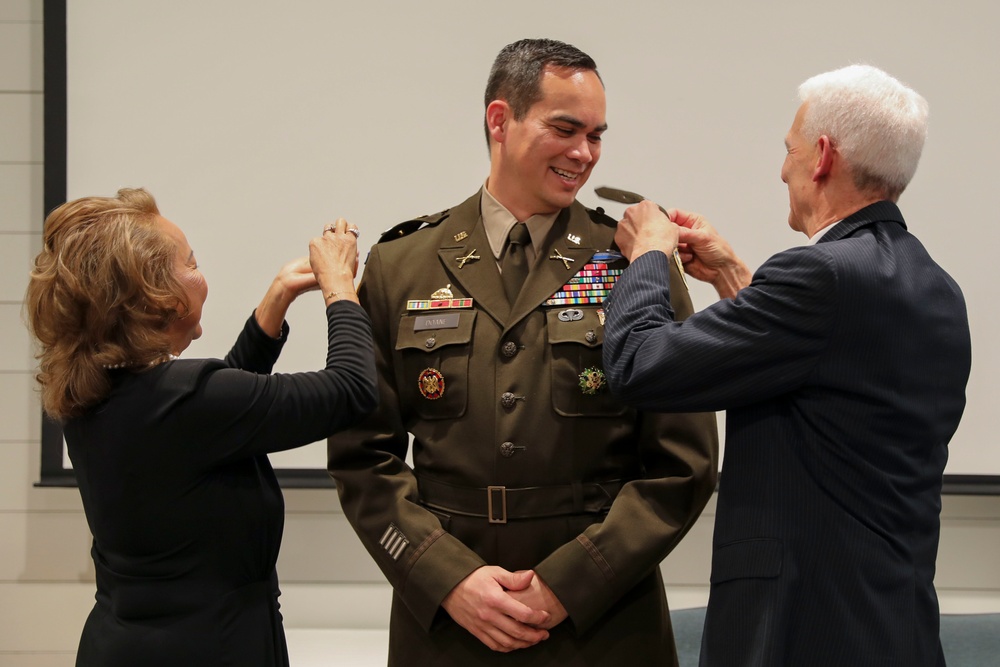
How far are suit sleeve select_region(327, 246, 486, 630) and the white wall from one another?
1215 millimetres

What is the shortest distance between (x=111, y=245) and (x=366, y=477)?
63cm

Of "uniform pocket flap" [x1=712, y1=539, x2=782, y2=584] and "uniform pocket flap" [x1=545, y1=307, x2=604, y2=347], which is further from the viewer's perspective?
"uniform pocket flap" [x1=545, y1=307, x2=604, y2=347]

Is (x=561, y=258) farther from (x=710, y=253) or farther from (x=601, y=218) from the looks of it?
(x=710, y=253)

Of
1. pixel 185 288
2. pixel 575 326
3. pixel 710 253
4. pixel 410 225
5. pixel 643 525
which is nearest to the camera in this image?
pixel 185 288

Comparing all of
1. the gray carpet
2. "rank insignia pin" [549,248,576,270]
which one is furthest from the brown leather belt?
the gray carpet

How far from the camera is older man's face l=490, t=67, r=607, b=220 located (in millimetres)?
1814

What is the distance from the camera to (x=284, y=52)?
2.91 m

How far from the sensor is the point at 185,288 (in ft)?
5.13

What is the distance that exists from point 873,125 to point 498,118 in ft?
2.40

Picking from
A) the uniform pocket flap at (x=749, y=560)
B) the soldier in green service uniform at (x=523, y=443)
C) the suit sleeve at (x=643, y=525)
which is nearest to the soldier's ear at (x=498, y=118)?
the soldier in green service uniform at (x=523, y=443)

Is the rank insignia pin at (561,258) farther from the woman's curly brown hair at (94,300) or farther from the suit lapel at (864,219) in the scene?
the woman's curly brown hair at (94,300)

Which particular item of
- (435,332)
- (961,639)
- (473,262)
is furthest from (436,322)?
(961,639)

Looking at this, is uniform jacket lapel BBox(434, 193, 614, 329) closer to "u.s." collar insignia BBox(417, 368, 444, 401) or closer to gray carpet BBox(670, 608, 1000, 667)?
"u.s." collar insignia BBox(417, 368, 444, 401)

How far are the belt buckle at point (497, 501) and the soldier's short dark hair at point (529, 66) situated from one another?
28.4 inches
